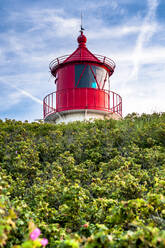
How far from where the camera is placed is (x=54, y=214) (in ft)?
16.6

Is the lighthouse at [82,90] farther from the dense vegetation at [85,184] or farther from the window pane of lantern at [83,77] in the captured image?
the dense vegetation at [85,184]

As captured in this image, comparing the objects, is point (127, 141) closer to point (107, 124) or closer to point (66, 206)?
point (107, 124)

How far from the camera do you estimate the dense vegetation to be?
11.3ft

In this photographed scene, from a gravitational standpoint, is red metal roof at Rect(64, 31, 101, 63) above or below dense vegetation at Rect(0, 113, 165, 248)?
above

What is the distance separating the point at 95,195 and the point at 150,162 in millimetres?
2330

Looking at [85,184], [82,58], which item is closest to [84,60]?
[82,58]

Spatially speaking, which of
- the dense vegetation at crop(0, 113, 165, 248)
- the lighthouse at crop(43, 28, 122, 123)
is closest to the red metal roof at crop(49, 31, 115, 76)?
the lighthouse at crop(43, 28, 122, 123)

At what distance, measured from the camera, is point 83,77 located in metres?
19.4

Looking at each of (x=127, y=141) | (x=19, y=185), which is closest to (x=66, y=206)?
(x=19, y=185)

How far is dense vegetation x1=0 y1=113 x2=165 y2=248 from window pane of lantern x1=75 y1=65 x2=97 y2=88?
6.90 m

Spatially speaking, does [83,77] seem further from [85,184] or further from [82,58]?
[85,184]

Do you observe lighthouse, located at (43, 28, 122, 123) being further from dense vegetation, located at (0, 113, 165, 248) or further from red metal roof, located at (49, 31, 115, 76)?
dense vegetation, located at (0, 113, 165, 248)

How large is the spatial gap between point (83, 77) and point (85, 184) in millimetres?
12767

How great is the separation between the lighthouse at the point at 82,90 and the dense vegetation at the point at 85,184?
21.0 feet
